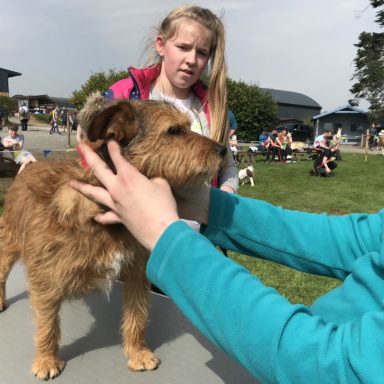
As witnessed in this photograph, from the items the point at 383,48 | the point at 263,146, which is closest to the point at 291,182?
the point at 263,146

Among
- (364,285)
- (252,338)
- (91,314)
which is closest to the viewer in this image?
(252,338)

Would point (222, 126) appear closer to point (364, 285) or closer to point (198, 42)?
Result: point (198, 42)

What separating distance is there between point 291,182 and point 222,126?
12.4 m

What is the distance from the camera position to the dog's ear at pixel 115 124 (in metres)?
1.61

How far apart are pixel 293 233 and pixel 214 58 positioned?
1765 mm

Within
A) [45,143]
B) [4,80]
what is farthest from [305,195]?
[4,80]

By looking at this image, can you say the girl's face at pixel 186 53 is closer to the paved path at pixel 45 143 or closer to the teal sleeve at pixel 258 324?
the teal sleeve at pixel 258 324

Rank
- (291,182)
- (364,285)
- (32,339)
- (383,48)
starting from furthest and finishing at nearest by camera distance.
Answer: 1. (383,48)
2. (291,182)
3. (32,339)
4. (364,285)

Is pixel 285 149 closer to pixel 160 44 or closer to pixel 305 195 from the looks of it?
pixel 305 195

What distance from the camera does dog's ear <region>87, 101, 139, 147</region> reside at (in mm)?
1608

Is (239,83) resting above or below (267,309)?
above

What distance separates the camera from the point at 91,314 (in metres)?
2.59

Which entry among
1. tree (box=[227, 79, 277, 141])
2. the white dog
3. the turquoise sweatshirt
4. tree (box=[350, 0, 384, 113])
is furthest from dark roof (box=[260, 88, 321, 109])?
the turquoise sweatshirt

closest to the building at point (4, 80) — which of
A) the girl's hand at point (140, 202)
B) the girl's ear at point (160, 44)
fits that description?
the girl's ear at point (160, 44)
